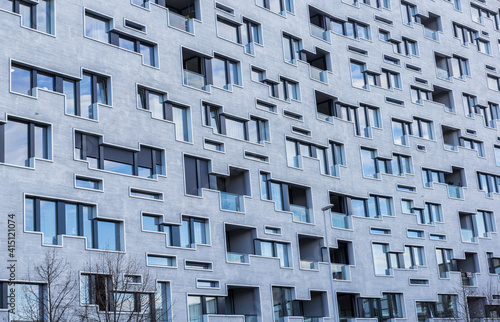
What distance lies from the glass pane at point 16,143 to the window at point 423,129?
99.7 feet

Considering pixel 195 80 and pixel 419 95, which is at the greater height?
pixel 419 95

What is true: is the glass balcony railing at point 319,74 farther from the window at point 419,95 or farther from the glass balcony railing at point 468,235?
the glass balcony railing at point 468,235

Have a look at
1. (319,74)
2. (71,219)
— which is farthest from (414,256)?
(71,219)

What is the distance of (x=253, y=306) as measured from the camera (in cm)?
4103

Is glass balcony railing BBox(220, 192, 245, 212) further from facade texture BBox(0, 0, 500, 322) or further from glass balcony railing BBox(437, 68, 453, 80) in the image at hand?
glass balcony railing BBox(437, 68, 453, 80)

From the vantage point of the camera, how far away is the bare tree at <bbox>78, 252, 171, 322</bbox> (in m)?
32.9

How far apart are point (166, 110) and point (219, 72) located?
527 centimetres

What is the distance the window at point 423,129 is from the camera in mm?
56125

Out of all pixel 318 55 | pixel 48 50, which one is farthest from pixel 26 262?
pixel 318 55

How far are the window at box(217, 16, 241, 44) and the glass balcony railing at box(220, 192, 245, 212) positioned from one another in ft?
30.8

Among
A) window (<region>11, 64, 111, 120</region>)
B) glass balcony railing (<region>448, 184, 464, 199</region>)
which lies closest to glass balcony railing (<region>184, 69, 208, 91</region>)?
window (<region>11, 64, 111, 120</region>)

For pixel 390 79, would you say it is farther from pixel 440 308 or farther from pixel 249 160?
pixel 249 160

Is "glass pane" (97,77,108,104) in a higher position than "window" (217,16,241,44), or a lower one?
lower

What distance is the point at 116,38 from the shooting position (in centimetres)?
3894
